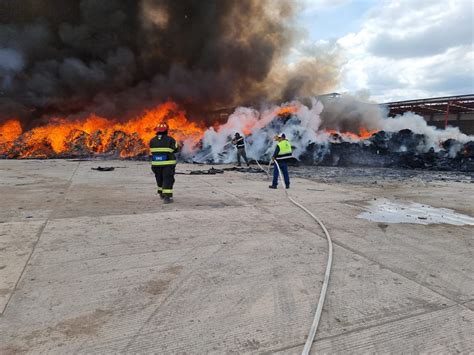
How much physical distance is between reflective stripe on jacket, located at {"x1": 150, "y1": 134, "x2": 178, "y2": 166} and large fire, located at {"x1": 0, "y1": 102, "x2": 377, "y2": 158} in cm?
1069

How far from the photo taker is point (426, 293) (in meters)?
2.61

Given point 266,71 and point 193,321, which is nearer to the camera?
point 193,321

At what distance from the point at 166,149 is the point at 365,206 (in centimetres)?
367

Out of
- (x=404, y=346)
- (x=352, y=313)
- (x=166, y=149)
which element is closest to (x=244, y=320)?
(x=352, y=313)

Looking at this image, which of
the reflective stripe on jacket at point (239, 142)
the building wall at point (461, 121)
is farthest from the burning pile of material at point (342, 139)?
the building wall at point (461, 121)

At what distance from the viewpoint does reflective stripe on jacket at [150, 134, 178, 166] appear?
221 inches

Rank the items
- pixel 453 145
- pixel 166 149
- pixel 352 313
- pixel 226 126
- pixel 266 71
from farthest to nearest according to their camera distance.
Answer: pixel 266 71 < pixel 226 126 < pixel 453 145 < pixel 166 149 < pixel 352 313

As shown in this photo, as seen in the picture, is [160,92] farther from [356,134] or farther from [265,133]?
[356,134]

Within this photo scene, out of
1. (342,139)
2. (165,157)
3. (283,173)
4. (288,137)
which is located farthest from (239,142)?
(165,157)

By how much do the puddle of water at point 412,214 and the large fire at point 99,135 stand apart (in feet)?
34.4

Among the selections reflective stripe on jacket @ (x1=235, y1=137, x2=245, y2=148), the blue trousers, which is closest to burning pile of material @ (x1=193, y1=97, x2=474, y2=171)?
reflective stripe on jacket @ (x1=235, y1=137, x2=245, y2=148)

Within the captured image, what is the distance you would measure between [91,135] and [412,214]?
53.6 feet

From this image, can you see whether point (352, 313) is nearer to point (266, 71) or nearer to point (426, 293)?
point (426, 293)

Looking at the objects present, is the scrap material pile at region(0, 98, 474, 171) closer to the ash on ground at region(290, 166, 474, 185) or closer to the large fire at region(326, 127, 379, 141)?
the large fire at region(326, 127, 379, 141)
